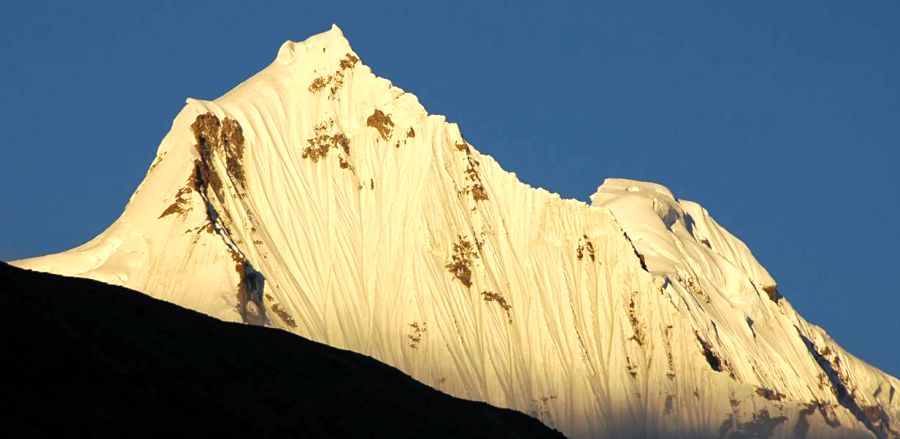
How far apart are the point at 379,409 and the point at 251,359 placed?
720 cm

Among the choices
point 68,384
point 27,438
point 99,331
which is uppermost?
point 99,331

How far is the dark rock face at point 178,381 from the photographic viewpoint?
79.8 m

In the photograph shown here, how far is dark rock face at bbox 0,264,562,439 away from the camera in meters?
79.8

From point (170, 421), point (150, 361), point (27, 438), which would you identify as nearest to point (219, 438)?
point (170, 421)

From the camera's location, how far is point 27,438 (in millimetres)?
71125

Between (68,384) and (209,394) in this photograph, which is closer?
(68,384)

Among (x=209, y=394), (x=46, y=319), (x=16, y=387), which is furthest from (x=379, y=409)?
(x=16, y=387)

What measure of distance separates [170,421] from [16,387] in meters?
8.00

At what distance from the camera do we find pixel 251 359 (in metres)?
101

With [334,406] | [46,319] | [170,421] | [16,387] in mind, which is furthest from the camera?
[334,406]

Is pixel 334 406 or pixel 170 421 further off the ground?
pixel 334 406

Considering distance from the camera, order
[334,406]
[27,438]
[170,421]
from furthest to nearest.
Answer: [334,406], [170,421], [27,438]

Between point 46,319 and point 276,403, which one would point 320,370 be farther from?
point 46,319

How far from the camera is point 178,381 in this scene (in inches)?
3561
